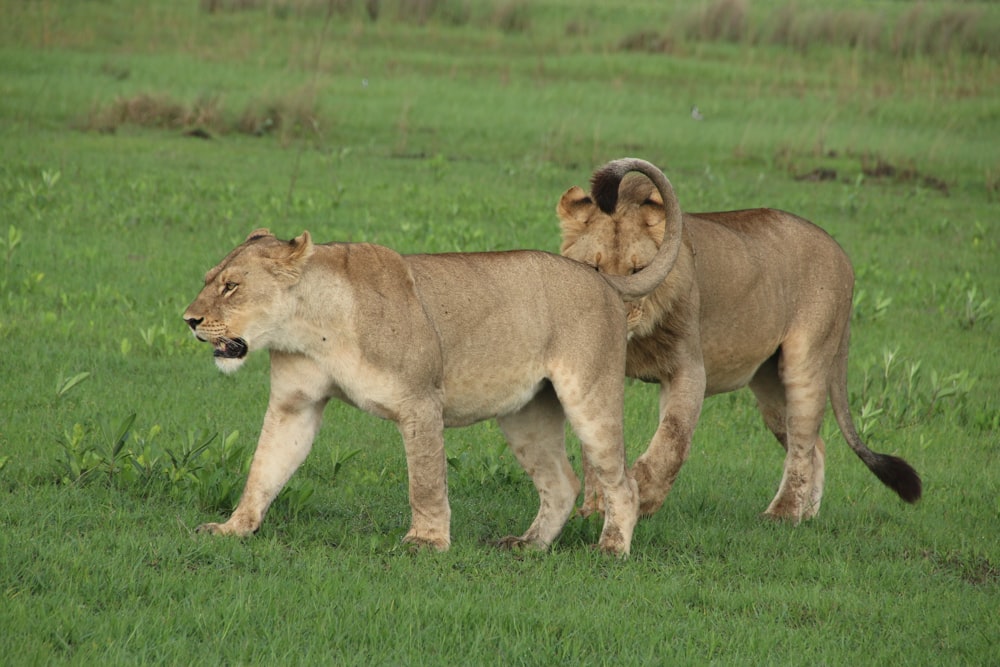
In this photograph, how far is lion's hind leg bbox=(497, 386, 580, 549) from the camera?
6.29 m

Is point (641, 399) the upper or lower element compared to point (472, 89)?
upper

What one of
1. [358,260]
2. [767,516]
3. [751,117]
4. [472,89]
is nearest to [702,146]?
[751,117]

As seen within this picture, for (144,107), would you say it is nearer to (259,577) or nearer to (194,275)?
(194,275)

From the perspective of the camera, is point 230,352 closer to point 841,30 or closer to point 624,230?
point 624,230

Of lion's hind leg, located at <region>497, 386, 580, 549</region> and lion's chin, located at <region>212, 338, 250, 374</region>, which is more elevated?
lion's chin, located at <region>212, 338, 250, 374</region>

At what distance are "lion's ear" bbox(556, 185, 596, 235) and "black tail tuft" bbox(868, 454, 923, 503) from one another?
79.7 inches

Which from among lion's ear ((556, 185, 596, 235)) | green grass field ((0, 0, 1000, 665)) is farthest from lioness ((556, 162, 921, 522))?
green grass field ((0, 0, 1000, 665))

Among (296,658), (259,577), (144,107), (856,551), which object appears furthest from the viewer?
(144,107)

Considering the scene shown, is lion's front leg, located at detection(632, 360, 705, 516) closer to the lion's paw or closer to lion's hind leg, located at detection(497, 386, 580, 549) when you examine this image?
lion's hind leg, located at detection(497, 386, 580, 549)

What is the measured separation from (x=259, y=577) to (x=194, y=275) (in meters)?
6.82

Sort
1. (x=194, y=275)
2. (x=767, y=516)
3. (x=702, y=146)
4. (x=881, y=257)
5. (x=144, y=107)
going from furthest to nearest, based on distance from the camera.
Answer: (x=702, y=146)
(x=144, y=107)
(x=881, y=257)
(x=194, y=275)
(x=767, y=516)

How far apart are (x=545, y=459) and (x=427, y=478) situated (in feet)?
2.56

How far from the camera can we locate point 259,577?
532 centimetres

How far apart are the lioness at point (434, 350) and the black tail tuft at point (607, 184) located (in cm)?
1
